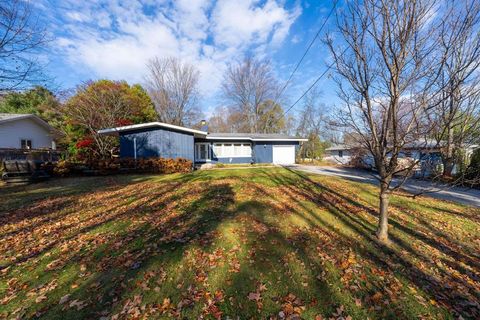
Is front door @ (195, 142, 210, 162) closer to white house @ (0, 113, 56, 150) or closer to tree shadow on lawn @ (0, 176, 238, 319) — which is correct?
tree shadow on lawn @ (0, 176, 238, 319)

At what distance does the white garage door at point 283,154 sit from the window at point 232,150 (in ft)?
9.74

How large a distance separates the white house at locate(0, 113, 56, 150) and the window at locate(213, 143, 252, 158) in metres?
16.7

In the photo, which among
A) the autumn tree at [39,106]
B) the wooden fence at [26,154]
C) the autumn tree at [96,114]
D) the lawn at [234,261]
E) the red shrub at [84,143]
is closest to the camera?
the lawn at [234,261]

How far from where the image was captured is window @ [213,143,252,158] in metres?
20.5

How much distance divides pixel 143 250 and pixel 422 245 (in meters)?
5.79

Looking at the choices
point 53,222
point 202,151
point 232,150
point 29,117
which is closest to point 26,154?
point 29,117

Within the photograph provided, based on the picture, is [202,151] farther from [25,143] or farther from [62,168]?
[25,143]

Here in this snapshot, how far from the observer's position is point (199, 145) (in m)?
20.2

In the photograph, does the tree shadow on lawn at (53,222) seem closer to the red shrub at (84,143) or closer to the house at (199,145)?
the house at (199,145)

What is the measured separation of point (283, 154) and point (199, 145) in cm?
919

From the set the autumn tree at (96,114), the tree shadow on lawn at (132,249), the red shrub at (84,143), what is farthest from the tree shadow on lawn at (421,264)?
the red shrub at (84,143)

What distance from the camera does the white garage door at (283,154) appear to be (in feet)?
74.1

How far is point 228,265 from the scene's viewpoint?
3471mm

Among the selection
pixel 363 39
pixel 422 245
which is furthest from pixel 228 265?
pixel 363 39
